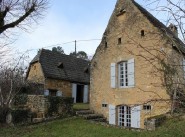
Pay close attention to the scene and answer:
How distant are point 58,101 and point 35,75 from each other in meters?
10.2

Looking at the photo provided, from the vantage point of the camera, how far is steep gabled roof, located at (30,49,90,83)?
26562 millimetres

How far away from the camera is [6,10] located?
39.1 ft

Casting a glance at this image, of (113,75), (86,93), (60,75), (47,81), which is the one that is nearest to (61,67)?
(60,75)

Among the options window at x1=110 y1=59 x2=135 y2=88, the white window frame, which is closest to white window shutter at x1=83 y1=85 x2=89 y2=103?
window at x1=110 y1=59 x2=135 y2=88

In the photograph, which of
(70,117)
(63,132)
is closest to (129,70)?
(70,117)

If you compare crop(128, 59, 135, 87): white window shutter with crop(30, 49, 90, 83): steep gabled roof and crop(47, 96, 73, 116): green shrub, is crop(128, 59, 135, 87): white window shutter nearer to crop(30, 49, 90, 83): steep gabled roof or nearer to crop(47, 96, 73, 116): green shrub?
crop(47, 96, 73, 116): green shrub

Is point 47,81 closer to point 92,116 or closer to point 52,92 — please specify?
point 52,92

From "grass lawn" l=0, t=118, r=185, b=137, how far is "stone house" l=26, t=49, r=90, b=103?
33.2 ft

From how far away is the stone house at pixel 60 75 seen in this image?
1029 inches

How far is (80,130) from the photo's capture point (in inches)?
542

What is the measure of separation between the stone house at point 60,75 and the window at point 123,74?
9.55 m

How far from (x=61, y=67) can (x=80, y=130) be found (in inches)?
587

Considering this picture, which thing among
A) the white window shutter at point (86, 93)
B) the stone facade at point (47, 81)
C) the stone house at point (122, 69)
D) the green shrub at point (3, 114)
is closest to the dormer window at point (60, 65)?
the stone facade at point (47, 81)

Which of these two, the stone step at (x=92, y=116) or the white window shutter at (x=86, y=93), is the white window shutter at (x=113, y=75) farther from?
the white window shutter at (x=86, y=93)
